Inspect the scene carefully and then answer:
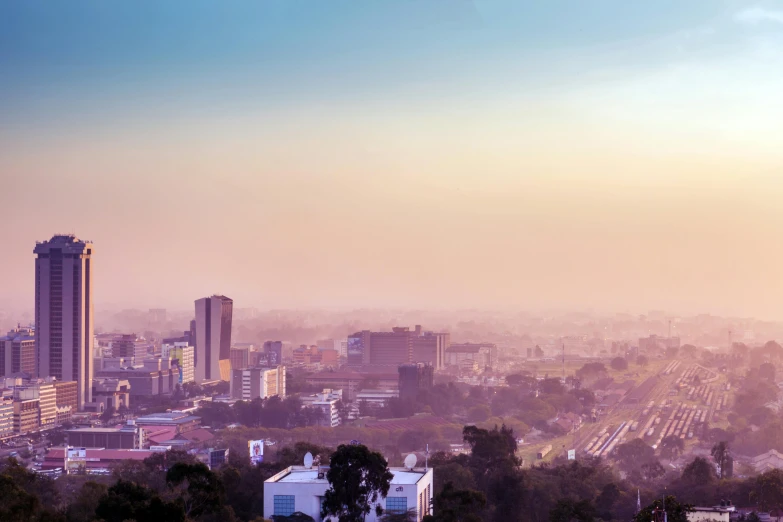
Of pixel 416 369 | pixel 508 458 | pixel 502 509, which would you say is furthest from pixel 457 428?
pixel 502 509

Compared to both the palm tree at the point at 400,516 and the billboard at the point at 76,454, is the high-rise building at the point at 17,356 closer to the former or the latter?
the billboard at the point at 76,454

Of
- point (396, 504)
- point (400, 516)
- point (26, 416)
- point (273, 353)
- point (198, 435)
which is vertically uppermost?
point (273, 353)

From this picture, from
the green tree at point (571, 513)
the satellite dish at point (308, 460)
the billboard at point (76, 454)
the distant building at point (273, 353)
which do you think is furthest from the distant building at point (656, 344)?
the green tree at point (571, 513)

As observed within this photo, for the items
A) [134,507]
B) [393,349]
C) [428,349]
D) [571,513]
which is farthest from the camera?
[428,349]

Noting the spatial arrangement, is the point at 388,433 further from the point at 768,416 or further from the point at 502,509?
the point at 502,509

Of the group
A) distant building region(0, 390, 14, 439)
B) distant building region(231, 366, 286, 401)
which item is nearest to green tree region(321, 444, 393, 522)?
distant building region(0, 390, 14, 439)

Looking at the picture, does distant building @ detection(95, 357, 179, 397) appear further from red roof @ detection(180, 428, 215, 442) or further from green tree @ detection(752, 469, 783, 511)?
green tree @ detection(752, 469, 783, 511)

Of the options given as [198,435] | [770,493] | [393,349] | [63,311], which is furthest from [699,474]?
[393,349]

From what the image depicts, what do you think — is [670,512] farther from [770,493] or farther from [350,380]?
[350,380]
